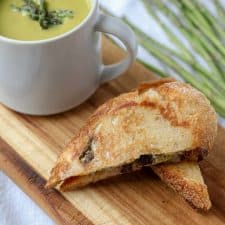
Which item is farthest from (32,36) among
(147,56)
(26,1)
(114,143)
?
(147,56)

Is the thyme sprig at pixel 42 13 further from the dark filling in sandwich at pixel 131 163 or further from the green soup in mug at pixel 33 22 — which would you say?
the dark filling in sandwich at pixel 131 163

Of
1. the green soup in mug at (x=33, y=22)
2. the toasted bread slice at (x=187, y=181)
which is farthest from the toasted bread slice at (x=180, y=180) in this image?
the green soup in mug at (x=33, y=22)

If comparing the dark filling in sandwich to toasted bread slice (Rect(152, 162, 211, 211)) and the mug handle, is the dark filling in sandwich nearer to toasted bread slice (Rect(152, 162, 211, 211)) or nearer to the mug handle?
toasted bread slice (Rect(152, 162, 211, 211))

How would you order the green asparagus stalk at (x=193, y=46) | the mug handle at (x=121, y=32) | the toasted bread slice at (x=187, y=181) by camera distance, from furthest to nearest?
1. the green asparagus stalk at (x=193, y=46)
2. the mug handle at (x=121, y=32)
3. the toasted bread slice at (x=187, y=181)

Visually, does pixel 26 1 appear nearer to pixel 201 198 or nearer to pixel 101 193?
pixel 101 193

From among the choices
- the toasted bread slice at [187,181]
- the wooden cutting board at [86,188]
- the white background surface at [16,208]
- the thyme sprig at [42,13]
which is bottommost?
the white background surface at [16,208]

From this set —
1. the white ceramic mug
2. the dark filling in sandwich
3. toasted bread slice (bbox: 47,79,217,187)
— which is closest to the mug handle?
the white ceramic mug

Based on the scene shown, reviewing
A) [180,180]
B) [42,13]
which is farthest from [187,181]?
[42,13]
